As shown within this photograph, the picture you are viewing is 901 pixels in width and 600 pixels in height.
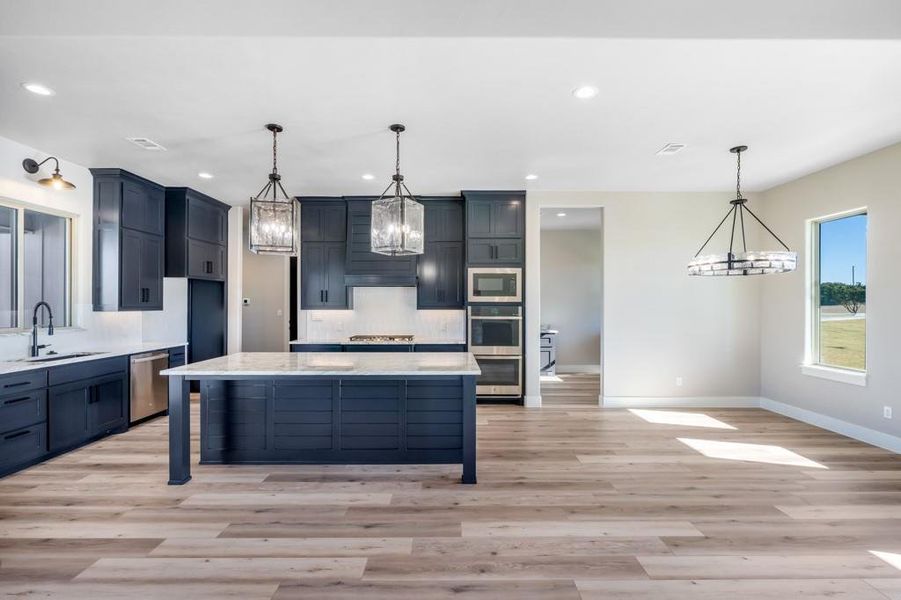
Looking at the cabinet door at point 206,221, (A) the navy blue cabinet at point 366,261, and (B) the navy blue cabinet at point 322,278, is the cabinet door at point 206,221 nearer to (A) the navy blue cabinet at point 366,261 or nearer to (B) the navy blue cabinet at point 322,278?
(B) the navy blue cabinet at point 322,278

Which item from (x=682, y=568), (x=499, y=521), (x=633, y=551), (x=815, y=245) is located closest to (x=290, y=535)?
(x=499, y=521)

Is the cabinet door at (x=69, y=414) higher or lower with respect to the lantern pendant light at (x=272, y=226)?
lower

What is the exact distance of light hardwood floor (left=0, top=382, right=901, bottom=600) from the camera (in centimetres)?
207

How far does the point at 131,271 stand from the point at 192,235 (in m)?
0.95

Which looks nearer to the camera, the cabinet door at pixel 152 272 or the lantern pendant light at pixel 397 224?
the lantern pendant light at pixel 397 224

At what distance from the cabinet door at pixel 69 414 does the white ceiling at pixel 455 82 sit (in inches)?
87.8

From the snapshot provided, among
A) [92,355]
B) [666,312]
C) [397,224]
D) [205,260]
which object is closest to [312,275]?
[205,260]

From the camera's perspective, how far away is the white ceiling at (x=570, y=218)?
682 centimetres

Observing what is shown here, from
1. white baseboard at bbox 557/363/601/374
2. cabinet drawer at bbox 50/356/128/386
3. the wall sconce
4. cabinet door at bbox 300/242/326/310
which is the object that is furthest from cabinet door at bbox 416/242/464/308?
the wall sconce

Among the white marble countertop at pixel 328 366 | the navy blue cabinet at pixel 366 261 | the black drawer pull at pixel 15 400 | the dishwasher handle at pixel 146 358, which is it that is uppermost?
the navy blue cabinet at pixel 366 261

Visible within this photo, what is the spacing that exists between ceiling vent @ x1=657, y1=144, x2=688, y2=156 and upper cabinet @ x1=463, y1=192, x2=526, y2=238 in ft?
6.27

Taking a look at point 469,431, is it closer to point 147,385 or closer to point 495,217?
point 495,217

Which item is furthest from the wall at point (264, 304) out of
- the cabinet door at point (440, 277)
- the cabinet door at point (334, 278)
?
the cabinet door at point (440, 277)

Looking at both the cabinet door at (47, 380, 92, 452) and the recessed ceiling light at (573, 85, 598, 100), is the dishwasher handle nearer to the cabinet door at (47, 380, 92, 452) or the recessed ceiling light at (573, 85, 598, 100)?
the cabinet door at (47, 380, 92, 452)
